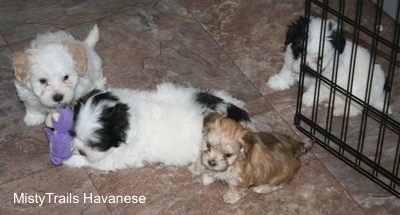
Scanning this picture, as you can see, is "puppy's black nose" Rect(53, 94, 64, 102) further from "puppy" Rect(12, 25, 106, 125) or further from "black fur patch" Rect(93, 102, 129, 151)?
"black fur patch" Rect(93, 102, 129, 151)

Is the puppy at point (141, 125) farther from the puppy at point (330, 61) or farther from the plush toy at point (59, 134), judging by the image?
the puppy at point (330, 61)

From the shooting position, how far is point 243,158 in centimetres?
341

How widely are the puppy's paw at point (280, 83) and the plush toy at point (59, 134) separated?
1.33 metres

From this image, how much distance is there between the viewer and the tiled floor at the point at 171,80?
3666 millimetres

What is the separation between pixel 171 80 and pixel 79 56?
29.4 inches

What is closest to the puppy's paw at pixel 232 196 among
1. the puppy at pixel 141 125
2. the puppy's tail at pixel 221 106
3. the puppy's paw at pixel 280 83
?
the puppy at pixel 141 125

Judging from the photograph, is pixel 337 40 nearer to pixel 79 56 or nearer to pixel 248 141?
pixel 248 141

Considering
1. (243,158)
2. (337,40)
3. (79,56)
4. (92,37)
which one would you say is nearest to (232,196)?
(243,158)

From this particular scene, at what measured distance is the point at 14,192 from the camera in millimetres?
3699

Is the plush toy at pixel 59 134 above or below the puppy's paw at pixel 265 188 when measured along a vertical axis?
above

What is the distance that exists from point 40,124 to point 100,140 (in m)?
0.75

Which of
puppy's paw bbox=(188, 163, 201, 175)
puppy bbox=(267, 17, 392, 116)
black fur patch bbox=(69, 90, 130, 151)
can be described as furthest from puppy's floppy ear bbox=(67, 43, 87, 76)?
puppy bbox=(267, 17, 392, 116)

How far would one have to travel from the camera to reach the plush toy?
3543mm

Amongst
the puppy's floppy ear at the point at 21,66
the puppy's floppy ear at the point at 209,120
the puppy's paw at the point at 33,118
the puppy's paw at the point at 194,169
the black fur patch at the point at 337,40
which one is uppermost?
the black fur patch at the point at 337,40
